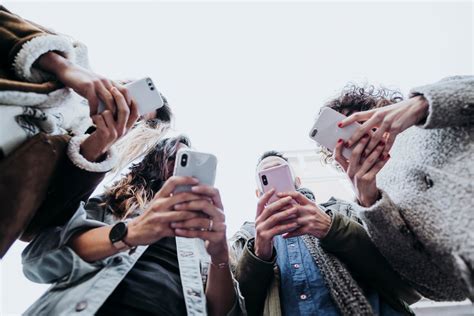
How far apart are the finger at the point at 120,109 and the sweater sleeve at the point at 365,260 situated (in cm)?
72

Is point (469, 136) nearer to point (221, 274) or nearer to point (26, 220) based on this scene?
point (221, 274)

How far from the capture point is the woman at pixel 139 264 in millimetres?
680

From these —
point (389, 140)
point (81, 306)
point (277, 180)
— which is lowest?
point (81, 306)

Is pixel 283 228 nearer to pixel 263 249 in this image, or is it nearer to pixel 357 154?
pixel 263 249

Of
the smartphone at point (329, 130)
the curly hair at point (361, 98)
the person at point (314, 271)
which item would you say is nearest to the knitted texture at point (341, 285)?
the person at point (314, 271)

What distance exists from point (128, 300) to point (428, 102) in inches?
37.7

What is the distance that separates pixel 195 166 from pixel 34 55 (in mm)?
435

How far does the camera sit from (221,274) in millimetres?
855

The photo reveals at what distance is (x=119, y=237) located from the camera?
2.31 ft

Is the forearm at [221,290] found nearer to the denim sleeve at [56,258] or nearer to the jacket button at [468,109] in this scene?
the denim sleeve at [56,258]

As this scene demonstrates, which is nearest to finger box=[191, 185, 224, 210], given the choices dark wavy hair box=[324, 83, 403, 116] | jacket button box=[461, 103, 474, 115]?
jacket button box=[461, 103, 474, 115]

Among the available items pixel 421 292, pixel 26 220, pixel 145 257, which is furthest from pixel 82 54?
pixel 421 292

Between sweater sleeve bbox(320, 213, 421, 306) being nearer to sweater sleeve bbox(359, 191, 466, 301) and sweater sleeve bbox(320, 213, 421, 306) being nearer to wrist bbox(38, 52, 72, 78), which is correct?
sweater sleeve bbox(359, 191, 466, 301)

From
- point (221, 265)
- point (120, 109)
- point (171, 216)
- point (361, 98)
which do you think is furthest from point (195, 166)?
point (361, 98)
